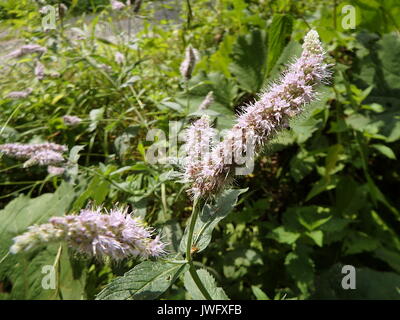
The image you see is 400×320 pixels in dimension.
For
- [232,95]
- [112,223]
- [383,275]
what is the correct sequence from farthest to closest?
[232,95] < [383,275] < [112,223]

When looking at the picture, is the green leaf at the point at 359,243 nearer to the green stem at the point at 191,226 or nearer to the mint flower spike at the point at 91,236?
the green stem at the point at 191,226

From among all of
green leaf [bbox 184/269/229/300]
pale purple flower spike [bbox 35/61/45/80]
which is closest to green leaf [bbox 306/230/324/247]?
green leaf [bbox 184/269/229/300]

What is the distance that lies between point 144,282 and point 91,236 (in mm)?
201

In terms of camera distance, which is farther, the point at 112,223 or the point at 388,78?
the point at 388,78

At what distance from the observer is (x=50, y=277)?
1.20 metres

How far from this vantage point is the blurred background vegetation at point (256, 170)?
1263mm

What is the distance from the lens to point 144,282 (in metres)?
0.70

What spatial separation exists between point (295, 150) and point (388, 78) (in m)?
0.58

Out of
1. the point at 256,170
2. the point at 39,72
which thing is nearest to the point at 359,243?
the point at 256,170

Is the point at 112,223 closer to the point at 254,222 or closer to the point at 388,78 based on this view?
the point at 254,222

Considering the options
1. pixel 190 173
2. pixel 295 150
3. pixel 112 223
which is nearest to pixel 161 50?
pixel 295 150

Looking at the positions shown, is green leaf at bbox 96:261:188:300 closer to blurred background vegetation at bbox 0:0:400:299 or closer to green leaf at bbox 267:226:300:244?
blurred background vegetation at bbox 0:0:400:299

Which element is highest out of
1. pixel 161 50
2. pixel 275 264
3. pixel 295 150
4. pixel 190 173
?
pixel 190 173

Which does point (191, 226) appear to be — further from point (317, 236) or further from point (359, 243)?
point (359, 243)
